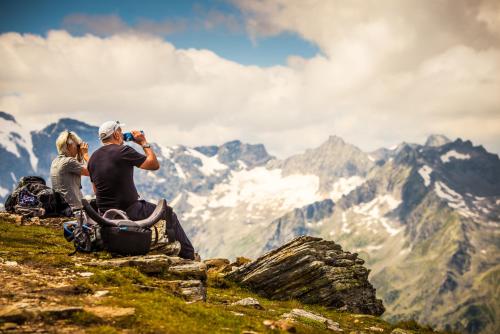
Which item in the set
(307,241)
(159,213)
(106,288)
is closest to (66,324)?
(106,288)

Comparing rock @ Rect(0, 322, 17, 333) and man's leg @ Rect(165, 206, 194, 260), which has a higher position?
man's leg @ Rect(165, 206, 194, 260)

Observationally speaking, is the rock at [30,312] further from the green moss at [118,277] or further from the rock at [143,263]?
the rock at [143,263]

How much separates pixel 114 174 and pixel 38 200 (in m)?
11.8

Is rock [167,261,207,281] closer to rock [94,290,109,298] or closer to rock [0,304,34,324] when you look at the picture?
rock [94,290,109,298]

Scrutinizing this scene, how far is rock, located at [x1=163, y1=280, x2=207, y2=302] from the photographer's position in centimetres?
1630

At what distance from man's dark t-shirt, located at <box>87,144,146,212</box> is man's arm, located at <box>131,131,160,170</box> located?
193 mm

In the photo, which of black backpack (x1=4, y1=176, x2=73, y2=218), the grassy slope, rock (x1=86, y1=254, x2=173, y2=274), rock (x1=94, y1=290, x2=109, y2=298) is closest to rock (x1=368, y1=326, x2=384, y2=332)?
the grassy slope

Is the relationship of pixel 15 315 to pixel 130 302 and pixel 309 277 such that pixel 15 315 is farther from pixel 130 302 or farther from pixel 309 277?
Result: pixel 309 277

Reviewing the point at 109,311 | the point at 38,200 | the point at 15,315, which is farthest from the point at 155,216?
the point at 38,200

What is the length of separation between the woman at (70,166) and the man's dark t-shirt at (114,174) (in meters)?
3.94

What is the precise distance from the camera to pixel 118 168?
17.9 m

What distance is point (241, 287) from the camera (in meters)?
26.3

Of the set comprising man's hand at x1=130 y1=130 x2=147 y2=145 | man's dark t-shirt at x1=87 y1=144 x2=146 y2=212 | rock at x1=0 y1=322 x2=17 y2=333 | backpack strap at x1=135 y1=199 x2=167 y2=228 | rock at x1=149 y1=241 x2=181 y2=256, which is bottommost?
rock at x1=0 y1=322 x2=17 y2=333

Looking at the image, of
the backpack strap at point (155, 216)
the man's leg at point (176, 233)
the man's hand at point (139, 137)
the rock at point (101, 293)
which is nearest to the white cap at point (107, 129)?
the man's hand at point (139, 137)
